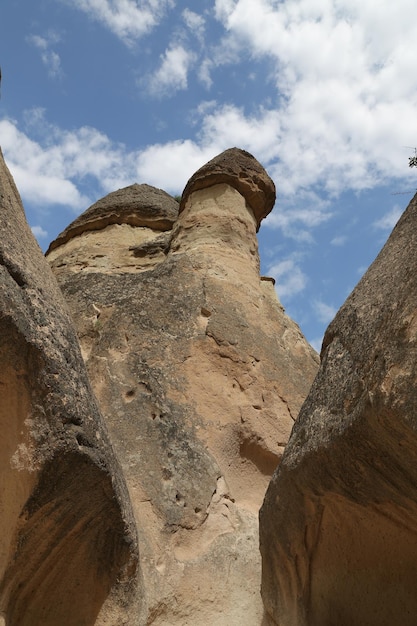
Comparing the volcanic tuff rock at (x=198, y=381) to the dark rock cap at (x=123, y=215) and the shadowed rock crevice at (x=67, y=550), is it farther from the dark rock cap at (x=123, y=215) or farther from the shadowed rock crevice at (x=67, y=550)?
the dark rock cap at (x=123, y=215)

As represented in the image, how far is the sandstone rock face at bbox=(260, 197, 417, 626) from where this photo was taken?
271 centimetres

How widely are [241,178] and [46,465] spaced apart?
5.53 meters

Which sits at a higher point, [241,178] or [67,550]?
[241,178]

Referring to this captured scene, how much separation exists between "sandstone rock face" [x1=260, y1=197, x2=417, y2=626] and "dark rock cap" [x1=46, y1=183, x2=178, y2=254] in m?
5.27

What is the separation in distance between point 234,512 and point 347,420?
2.67 m

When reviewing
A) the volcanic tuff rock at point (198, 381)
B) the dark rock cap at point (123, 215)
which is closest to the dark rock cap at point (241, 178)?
the volcanic tuff rock at point (198, 381)

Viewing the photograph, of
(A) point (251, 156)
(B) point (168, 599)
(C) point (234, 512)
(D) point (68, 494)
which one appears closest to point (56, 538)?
(D) point (68, 494)

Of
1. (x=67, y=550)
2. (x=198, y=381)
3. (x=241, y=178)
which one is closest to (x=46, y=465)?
(x=67, y=550)

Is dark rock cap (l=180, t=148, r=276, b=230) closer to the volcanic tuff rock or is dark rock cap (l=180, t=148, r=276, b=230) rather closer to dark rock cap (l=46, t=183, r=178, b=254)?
the volcanic tuff rock

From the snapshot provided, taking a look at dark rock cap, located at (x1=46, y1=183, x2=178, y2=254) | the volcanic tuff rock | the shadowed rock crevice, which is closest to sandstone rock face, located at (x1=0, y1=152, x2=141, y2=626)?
the shadowed rock crevice

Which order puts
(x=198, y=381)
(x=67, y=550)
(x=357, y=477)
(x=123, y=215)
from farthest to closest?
(x=123, y=215) → (x=198, y=381) → (x=67, y=550) → (x=357, y=477)

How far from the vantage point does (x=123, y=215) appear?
28.8ft

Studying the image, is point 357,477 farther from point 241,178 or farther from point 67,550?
point 241,178

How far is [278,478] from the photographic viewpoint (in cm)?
382
